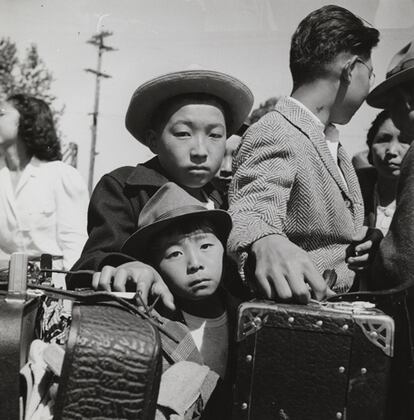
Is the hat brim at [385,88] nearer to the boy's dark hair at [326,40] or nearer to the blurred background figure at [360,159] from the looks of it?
the boy's dark hair at [326,40]

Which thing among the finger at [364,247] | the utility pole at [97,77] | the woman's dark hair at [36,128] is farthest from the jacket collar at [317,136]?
the utility pole at [97,77]

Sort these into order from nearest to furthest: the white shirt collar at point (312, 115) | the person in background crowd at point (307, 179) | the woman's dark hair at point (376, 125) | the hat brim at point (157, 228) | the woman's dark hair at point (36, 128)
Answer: the person in background crowd at point (307, 179)
the hat brim at point (157, 228)
the white shirt collar at point (312, 115)
the woman's dark hair at point (376, 125)
the woman's dark hair at point (36, 128)

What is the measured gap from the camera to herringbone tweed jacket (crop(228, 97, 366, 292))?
6.76 ft

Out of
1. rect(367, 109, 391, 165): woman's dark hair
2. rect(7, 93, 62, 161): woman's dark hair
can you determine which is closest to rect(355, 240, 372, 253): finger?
rect(367, 109, 391, 165): woman's dark hair

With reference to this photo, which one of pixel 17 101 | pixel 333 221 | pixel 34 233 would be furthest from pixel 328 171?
pixel 17 101

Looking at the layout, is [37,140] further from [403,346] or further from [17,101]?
[403,346]

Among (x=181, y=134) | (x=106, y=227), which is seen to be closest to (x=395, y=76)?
(x=181, y=134)

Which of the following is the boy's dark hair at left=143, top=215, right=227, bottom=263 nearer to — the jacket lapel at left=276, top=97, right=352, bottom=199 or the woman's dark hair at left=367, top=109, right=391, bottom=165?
the jacket lapel at left=276, top=97, right=352, bottom=199

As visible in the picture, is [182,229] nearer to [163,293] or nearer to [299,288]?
[163,293]

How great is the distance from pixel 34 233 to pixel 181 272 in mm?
2493

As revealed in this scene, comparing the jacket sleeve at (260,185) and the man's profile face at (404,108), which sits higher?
the man's profile face at (404,108)

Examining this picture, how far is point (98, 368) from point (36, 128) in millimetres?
3697

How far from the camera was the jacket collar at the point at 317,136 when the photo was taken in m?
2.33

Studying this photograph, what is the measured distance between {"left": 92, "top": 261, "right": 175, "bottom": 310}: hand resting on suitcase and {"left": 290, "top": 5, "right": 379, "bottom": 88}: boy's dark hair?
1167 mm
